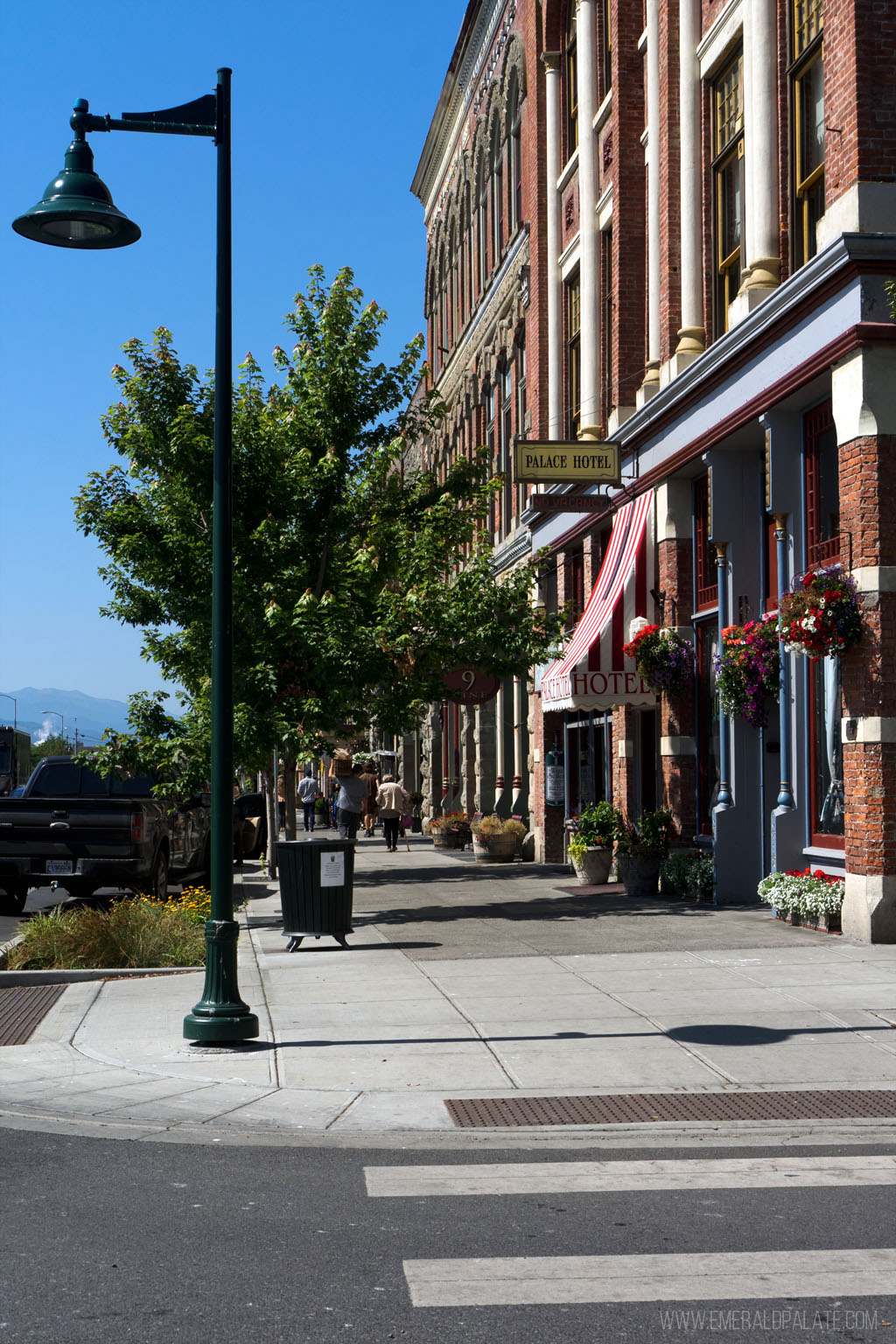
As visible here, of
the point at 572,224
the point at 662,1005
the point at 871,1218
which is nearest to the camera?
the point at 871,1218

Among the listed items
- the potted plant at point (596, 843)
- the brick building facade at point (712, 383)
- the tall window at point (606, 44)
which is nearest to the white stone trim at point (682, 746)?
the brick building facade at point (712, 383)

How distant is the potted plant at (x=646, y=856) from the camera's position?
61.2 feet

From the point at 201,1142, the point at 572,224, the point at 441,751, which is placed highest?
the point at 572,224

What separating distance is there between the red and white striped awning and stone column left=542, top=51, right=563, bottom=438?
6125mm

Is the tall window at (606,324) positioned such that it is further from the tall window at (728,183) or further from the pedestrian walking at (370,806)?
the pedestrian walking at (370,806)

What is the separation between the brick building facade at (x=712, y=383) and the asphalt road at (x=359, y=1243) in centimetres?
772

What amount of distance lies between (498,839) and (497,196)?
14733 millimetres

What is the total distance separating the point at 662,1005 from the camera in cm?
1034

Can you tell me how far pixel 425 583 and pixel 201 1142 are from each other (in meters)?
11.9

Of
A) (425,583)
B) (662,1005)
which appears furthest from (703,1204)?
(425,583)

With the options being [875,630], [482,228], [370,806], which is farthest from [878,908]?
[370,806]

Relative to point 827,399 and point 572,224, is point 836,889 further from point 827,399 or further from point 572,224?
point 572,224

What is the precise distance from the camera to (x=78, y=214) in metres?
9.31

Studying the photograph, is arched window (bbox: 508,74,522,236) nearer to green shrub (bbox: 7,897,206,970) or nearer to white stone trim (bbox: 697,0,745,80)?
white stone trim (bbox: 697,0,745,80)
